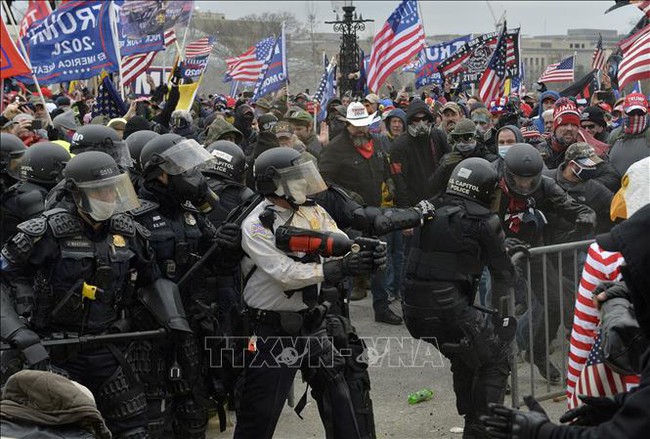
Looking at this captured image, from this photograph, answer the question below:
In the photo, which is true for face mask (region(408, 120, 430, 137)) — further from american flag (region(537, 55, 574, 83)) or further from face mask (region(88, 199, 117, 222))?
american flag (region(537, 55, 574, 83))

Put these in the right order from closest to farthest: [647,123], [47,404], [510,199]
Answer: [47,404], [510,199], [647,123]

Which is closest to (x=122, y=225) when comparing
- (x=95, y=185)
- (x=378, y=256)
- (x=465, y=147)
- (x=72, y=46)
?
(x=95, y=185)

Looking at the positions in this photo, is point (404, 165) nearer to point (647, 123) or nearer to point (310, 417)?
point (647, 123)

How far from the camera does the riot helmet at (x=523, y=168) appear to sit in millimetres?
7215

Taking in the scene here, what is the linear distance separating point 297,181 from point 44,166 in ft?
7.56

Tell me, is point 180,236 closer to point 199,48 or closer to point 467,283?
point 467,283

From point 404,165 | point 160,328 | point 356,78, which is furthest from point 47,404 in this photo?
point 356,78

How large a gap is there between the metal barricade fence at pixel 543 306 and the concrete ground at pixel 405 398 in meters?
0.07

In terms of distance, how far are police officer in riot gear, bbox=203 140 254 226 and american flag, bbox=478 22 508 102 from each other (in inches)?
338

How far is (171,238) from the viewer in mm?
5922

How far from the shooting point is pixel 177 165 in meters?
5.93

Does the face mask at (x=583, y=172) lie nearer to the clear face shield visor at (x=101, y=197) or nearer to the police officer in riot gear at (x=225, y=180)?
the police officer in riot gear at (x=225, y=180)

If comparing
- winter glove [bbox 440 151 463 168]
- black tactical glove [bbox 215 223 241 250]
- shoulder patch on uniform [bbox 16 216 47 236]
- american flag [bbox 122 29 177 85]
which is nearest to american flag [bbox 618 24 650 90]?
winter glove [bbox 440 151 463 168]

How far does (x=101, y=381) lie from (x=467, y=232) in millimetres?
2529
